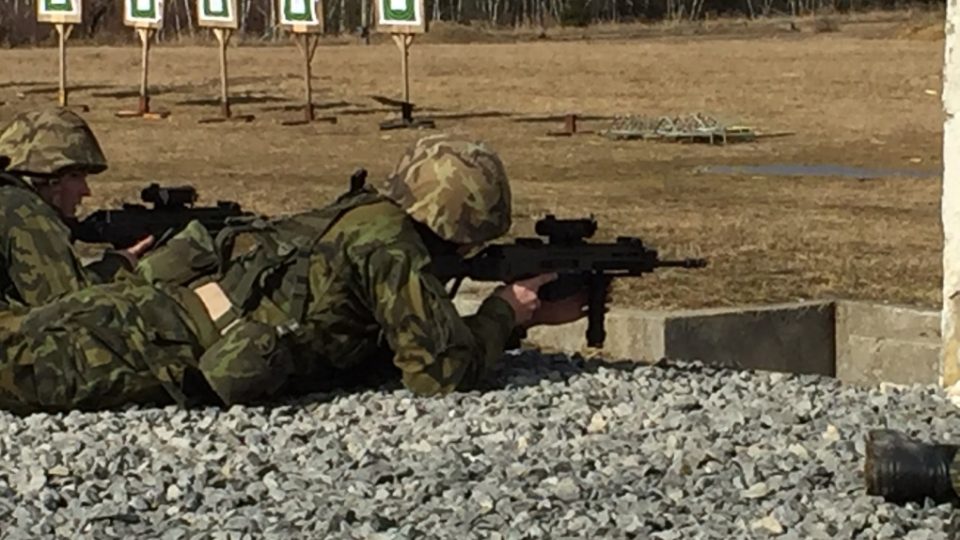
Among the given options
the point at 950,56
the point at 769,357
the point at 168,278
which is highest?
the point at 950,56

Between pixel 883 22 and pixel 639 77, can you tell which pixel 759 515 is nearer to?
pixel 639 77

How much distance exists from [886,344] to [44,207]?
11.0 feet

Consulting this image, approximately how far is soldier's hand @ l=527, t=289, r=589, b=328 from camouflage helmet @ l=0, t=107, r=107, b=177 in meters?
1.70

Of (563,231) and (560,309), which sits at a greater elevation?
(563,231)

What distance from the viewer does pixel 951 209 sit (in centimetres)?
668

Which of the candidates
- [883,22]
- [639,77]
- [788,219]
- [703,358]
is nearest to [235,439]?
[703,358]

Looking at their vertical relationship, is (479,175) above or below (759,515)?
above

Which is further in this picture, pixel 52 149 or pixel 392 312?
pixel 52 149

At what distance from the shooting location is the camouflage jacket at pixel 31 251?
20.8 feet

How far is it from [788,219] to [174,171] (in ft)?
21.0

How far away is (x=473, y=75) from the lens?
3097 cm

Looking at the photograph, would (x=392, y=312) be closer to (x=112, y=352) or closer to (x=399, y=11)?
(x=112, y=352)

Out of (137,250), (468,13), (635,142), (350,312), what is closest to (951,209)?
(350,312)

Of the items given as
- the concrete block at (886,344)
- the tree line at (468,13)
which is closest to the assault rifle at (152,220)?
the concrete block at (886,344)
